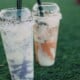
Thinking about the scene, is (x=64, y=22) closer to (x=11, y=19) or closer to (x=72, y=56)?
(x=72, y=56)

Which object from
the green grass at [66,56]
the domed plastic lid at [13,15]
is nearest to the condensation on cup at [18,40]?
the domed plastic lid at [13,15]

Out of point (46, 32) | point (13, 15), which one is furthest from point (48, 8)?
point (13, 15)

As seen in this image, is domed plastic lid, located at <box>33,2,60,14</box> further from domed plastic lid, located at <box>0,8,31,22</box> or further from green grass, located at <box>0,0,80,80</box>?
green grass, located at <box>0,0,80,80</box>

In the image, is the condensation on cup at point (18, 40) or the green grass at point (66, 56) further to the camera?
the green grass at point (66, 56)

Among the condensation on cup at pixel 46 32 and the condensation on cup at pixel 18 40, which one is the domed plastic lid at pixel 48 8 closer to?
the condensation on cup at pixel 46 32

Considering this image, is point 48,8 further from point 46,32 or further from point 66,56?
point 66,56

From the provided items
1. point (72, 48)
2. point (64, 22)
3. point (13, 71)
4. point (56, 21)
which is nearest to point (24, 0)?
point (64, 22)
